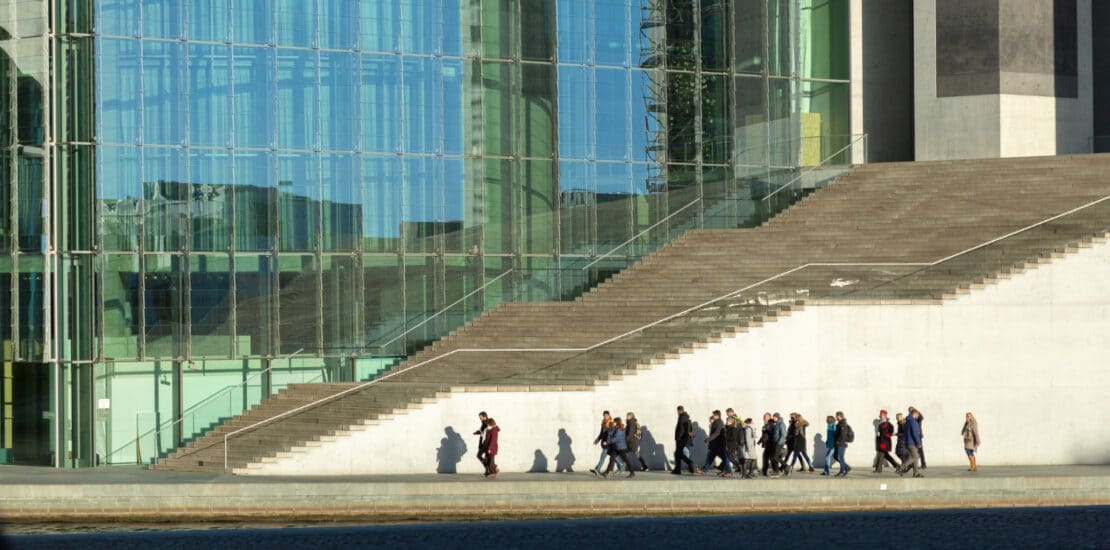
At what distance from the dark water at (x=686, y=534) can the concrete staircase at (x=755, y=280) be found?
5783mm

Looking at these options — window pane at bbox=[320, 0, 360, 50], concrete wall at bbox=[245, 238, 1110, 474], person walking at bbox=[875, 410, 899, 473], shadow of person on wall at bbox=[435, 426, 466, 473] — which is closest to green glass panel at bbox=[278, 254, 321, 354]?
window pane at bbox=[320, 0, 360, 50]

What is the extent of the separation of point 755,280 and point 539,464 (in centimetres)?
791

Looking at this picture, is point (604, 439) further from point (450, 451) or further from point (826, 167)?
point (826, 167)

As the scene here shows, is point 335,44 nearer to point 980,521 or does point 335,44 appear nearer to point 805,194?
point 805,194

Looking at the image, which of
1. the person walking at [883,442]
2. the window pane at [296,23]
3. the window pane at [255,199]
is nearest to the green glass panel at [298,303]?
the window pane at [255,199]

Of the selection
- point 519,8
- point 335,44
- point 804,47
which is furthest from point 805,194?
point 335,44

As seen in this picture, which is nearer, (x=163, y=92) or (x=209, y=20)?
(x=163, y=92)

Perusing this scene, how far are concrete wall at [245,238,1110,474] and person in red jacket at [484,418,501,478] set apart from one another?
1.51 meters

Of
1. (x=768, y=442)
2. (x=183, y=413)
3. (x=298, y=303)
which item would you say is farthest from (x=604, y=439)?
(x=183, y=413)

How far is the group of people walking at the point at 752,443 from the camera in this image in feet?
116

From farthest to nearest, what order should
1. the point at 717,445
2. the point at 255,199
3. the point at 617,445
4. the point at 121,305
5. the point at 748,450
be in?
the point at 255,199
the point at 121,305
the point at 717,445
the point at 617,445
the point at 748,450

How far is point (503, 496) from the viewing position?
105ft

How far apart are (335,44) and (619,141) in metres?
7.76

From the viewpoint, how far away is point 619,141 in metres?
46.9
